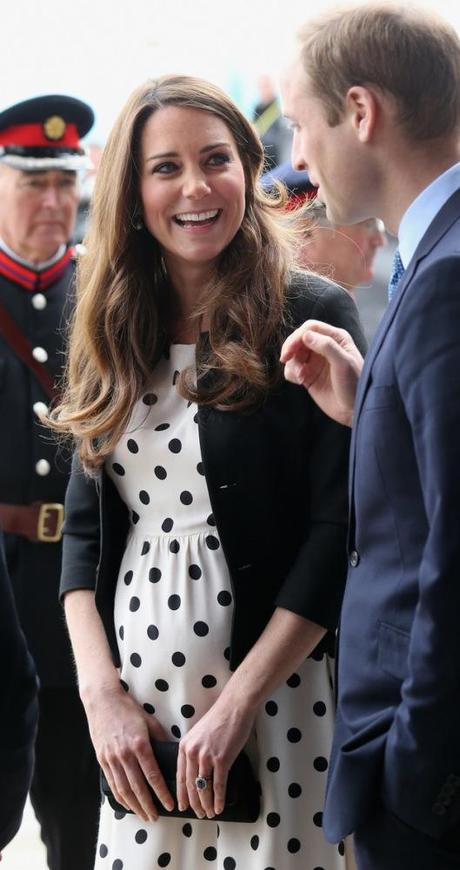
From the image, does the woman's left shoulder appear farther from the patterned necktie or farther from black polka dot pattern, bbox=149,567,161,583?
black polka dot pattern, bbox=149,567,161,583

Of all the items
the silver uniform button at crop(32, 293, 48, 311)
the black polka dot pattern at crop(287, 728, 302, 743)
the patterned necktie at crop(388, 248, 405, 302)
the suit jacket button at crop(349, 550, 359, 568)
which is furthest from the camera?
the silver uniform button at crop(32, 293, 48, 311)

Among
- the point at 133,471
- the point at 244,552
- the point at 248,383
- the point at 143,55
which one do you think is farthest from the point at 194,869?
the point at 143,55

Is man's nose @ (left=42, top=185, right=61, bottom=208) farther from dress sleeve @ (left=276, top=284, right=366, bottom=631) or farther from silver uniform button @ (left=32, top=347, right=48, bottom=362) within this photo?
dress sleeve @ (left=276, top=284, right=366, bottom=631)

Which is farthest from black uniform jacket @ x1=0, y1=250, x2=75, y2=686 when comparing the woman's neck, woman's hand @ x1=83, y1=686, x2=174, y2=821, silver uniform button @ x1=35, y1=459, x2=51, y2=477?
woman's hand @ x1=83, y1=686, x2=174, y2=821

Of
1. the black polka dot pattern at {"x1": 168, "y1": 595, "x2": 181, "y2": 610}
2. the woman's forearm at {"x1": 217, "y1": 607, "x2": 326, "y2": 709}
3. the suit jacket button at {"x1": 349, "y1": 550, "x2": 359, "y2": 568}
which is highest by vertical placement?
the suit jacket button at {"x1": 349, "y1": 550, "x2": 359, "y2": 568}

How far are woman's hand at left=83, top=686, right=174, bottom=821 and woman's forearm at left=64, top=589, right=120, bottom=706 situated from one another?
0.05 feet

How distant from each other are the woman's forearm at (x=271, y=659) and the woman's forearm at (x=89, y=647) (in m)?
0.24

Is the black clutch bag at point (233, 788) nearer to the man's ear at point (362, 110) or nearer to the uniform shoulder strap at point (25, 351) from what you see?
the man's ear at point (362, 110)

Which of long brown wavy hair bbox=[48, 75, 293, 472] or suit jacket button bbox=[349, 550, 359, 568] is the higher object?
long brown wavy hair bbox=[48, 75, 293, 472]

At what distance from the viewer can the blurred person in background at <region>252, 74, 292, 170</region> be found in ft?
23.9

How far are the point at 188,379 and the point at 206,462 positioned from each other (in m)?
0.16

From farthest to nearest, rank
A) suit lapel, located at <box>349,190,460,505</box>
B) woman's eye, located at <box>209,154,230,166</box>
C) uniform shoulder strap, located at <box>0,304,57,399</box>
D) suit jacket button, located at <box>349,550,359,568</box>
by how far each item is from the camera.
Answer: uniform shoulder strap, located at <box>0,304,57,399</box>, woman's eye, located at <box>209,154,230,166</box>, suit jacket button, located at <box>349,550,359,568</box>, suit lapel, located at <box>349,190,460,505</box>

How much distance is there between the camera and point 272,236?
2328mm

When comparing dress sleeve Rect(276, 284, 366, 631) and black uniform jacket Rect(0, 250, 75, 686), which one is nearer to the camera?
dress sleeve Rect(276, 284, 366, 631)
